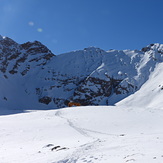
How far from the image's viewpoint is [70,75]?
10912cm

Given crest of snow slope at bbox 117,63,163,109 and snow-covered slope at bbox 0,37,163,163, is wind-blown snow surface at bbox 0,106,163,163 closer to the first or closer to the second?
snow-covered slope at bbox 0,37,163,163

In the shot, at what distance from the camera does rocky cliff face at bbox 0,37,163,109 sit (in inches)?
3558

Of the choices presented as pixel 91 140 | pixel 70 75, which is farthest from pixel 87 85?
pixel 91 140

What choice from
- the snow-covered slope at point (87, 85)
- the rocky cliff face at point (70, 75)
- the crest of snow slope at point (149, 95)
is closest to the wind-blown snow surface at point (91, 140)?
the snow-covered slope at point (87, 85)

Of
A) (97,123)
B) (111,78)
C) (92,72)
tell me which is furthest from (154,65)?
(97,123)

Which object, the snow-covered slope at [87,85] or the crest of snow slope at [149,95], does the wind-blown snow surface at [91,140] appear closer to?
the snow-covered slope at [87,85]

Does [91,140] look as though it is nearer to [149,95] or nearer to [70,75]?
[149,95]

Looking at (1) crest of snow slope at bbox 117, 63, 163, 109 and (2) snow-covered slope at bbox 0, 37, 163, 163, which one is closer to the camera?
(2) snow-covered slope at bbox 0, 37, 163, 163

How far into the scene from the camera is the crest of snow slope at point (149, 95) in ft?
221

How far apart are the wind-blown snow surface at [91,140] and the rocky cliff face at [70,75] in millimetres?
60400

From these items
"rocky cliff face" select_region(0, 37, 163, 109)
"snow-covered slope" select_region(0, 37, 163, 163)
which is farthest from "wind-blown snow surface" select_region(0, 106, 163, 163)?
"rocky cliff face" select_region(0, 37, 163, 109)

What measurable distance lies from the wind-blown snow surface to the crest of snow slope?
4249 cm

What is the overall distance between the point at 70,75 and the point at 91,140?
96.0 m

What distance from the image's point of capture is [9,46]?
13212 cm
